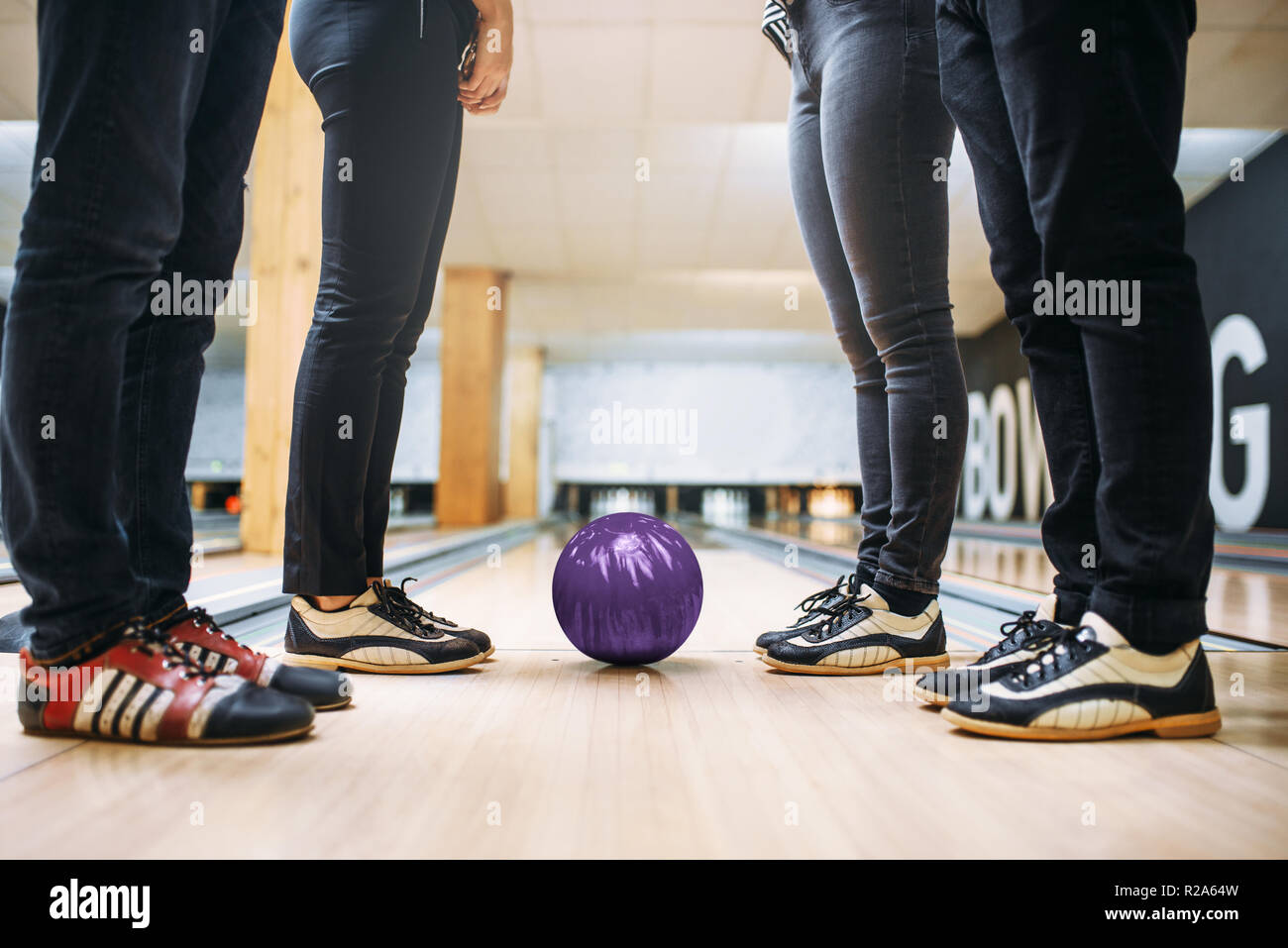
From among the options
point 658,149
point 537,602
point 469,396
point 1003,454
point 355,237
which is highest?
point 658,149

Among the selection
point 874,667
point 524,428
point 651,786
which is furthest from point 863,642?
point 524,428

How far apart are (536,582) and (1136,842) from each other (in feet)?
5.65

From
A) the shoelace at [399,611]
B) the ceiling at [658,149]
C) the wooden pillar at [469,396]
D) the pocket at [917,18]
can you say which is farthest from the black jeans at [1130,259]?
the wooden pillar at [469,396]

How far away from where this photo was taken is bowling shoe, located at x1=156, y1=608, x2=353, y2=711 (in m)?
0.71

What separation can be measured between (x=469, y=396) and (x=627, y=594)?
486 cm

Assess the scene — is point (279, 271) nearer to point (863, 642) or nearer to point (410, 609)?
point (410, 609)

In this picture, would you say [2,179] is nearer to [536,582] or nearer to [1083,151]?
[536,582]

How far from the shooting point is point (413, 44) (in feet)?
2.90

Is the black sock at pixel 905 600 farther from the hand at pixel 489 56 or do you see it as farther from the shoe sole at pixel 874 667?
the hand at pixel 489 56

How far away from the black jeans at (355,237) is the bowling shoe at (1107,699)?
678 millimetres

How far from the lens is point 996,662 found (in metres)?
0.75

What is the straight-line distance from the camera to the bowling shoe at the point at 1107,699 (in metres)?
0.65
